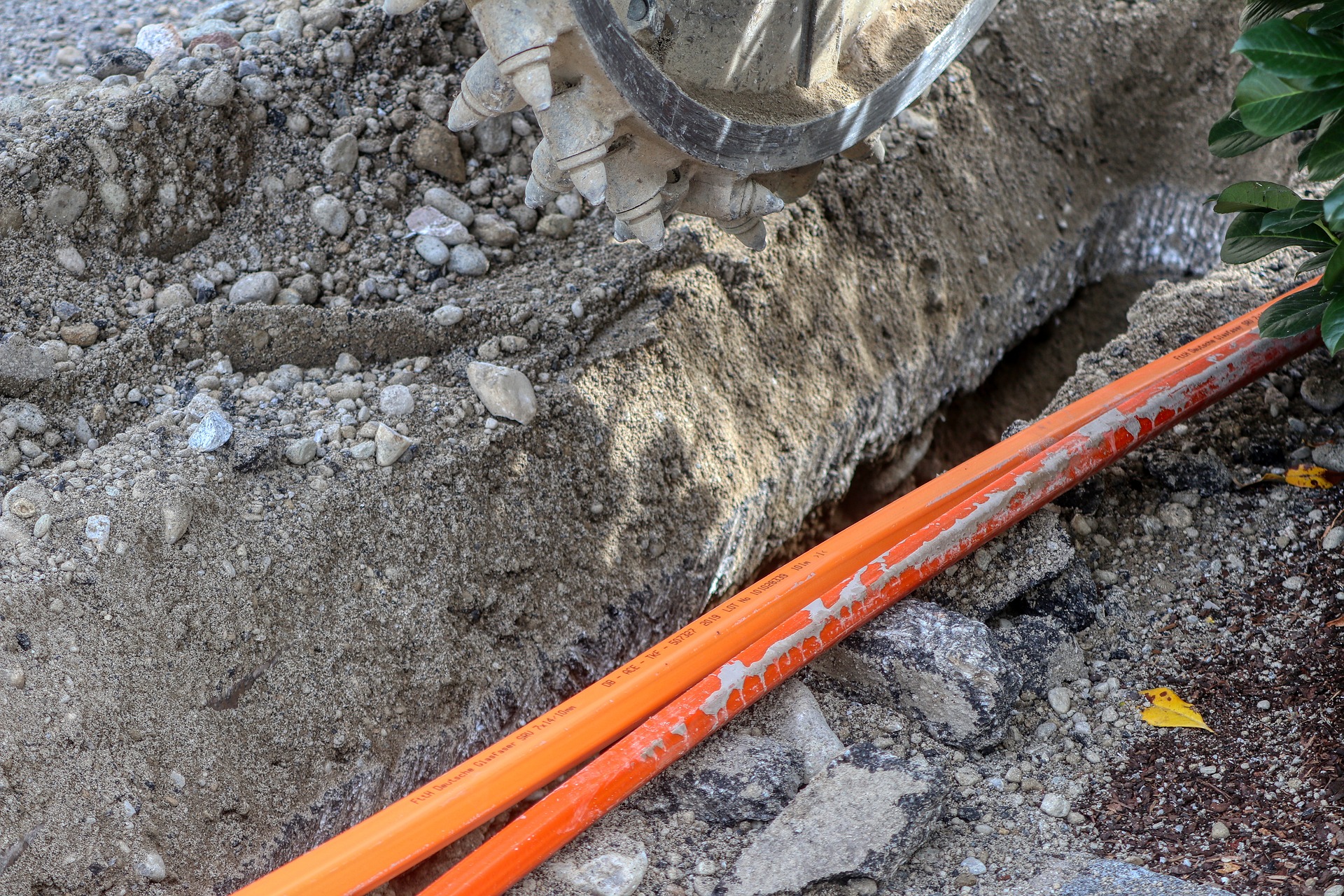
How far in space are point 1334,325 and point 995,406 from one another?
64.6 inches

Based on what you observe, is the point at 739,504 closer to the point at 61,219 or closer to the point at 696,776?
the point at 696,776

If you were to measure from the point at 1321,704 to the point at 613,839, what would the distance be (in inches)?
49.2

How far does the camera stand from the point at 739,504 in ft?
8.46

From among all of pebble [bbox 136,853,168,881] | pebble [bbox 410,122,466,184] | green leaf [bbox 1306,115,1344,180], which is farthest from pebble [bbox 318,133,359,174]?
green leaf [bbox 1306,115,1344,180]

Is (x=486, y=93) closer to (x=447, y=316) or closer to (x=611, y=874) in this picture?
(x=447, y=316)

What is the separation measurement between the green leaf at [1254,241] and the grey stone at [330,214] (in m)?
1.92

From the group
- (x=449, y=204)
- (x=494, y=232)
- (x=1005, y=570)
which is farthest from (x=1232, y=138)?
(x=449, y=204)

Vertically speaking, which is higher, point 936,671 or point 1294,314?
point 1294,314

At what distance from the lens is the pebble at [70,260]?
2.17 m

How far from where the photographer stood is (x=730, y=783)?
69.2 inches

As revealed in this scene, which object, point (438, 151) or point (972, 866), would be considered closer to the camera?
point (972, 866)

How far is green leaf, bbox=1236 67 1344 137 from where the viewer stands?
1506 mm

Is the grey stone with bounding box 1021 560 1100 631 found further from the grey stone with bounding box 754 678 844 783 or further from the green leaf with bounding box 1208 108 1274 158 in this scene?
the green leaf with bounding box 1208 108 1274 158

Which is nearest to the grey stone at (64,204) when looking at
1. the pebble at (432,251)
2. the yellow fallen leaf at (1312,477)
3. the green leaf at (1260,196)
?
the pebble at (432,251)
